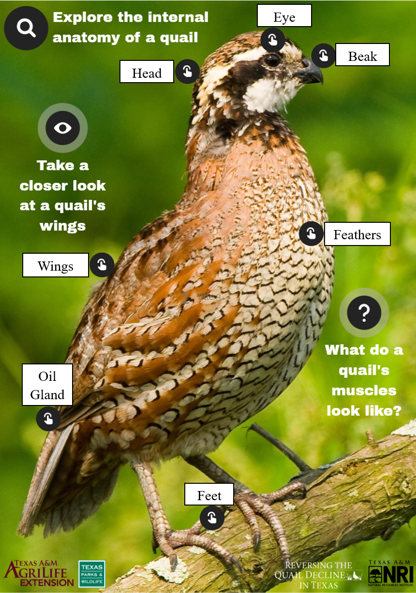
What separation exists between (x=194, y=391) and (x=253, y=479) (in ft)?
3.01

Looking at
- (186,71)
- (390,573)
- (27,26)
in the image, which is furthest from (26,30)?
(390,573)

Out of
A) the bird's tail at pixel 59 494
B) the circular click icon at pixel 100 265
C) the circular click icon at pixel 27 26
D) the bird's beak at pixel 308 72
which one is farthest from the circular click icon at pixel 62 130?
the bird's tail at pixel 59 494

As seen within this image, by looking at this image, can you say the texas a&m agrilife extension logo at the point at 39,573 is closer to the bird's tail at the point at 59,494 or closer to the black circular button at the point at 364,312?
the bird's tail at the point at 59,494

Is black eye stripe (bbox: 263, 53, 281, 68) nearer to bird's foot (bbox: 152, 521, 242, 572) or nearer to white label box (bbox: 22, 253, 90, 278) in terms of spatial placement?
white label box (bbox: 22, 253, 90, 278)

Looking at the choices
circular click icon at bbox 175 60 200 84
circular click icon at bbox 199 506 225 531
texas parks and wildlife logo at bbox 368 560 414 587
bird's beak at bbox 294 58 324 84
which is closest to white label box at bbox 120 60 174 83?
circular click icon at bbox 175 60 200 84

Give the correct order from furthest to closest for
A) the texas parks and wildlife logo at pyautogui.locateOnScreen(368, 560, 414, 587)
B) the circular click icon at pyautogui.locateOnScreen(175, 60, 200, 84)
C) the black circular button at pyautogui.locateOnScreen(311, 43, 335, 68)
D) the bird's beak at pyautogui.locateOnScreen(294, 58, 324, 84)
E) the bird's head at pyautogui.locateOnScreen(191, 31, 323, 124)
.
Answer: the black circular button at pyautogui.locateOnScreen(311, 43, 335, 68), the circular click icon at pyautogui.locateOnScreen(175, 60, 200, 84), the texas parks and wildlife logo at pyautogui.locateOnScreen(368, 560, 414, 587), the bird's beak at pyautogui.locateOnScreen(294, 58, 324, 84), the bird's head at pyautogui.locateOnScreen(191, 31, 323, 124)

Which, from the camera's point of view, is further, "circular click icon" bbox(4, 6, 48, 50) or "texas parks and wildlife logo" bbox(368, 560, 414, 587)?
"circular click icon" bbox(4, 6, 48, 50)

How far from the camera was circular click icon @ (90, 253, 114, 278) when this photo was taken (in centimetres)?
476

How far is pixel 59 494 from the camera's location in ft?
15.7

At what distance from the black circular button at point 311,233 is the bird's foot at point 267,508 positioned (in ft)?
3.72

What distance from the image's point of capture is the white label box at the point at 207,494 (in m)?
4.54

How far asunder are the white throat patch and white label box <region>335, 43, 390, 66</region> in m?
0.38

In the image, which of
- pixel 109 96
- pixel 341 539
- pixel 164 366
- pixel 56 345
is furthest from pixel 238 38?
pixel 341 539

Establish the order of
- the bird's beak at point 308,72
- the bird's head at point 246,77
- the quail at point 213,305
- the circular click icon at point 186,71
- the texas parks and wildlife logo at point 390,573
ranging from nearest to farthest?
the quail at point 213,305 → the bird's head at point 246,77 → the bird's beak at point 308,72 → the texas parks and wildlife logo at point 390,573 → the circular click icon at point 186,71
